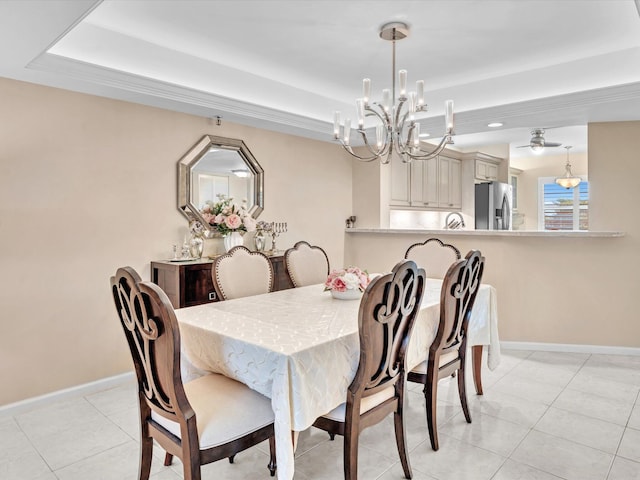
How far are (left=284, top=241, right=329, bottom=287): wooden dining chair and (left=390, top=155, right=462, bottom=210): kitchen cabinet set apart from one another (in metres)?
2.30

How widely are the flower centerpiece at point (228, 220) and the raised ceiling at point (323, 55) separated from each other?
0.80 metres

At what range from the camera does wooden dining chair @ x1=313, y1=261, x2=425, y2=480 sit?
1745mm

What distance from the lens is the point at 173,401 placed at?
5.13ft

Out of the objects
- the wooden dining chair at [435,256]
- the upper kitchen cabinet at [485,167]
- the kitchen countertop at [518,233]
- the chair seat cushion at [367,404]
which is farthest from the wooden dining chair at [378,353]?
the upper kitchen cabinet at [485,167]

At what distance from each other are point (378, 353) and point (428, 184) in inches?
183

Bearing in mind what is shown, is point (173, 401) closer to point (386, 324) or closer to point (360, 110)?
point (386, 324)

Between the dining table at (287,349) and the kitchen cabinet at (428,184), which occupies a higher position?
the kitchen cabinet at (428,184)

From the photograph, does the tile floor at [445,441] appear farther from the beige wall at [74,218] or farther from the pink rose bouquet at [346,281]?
the pink rose bouquet at [346,281]

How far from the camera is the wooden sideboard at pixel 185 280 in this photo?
3309 mm

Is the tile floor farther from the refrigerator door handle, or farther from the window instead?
the window

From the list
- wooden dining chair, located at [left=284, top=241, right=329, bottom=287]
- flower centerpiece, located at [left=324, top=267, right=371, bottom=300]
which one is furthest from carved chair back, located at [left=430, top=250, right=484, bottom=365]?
wooden dining chair, located at [left=284, top=241, right=329, bottom=287]

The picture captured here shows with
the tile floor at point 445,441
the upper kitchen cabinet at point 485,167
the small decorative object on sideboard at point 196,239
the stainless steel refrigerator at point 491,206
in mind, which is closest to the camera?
the tile floor at point 445,441

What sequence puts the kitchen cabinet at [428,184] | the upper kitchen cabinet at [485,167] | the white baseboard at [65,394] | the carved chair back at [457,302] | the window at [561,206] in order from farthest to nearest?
1. the window at [561,206]
2. the upper kitchen cabinet at [485,167]
3. the kitchen cabinet at [428,184]
4. the white baseboard at [65,394]
5. the carved chair back at [457,302]

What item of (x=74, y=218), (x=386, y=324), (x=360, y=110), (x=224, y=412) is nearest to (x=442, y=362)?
(x=386, y=324)
